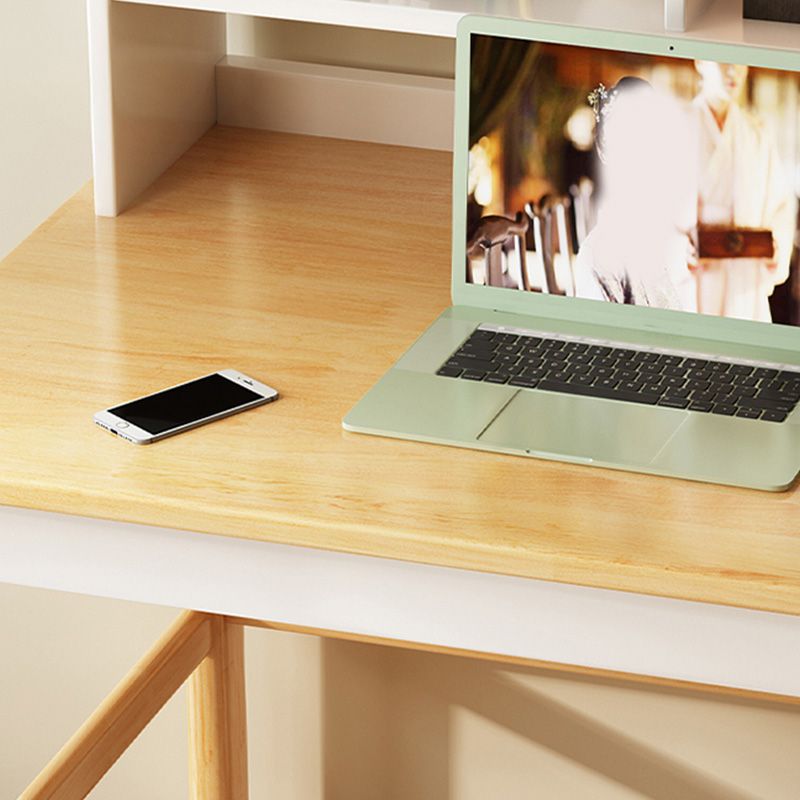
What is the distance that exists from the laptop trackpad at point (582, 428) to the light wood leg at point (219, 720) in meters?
0.67

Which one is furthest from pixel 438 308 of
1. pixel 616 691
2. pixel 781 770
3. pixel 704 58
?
pixel 781 770

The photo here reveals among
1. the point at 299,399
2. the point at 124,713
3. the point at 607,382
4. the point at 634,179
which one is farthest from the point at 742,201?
the point at 124,713

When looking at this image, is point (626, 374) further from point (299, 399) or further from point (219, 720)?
point (219, 720)

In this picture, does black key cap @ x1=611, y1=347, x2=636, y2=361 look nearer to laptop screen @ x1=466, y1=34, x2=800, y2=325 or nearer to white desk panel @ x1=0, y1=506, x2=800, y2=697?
laptop screen @ x1=466, y1=34, x2=800, y2=325

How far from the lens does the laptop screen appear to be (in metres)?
1.27

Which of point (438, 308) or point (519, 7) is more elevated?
point (519, 7)

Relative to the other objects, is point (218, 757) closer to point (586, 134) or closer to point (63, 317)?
point (63, 317)

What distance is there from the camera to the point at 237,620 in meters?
1.75

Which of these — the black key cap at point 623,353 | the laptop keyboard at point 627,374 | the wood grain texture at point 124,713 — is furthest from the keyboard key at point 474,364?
the wood grain texture at point 124,713

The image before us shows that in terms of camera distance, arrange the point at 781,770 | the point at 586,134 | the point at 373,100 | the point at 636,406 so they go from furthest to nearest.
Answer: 1. the point at 781,770
2. the point at 373,100
3. the point at 586,134
4. the point at 636,406

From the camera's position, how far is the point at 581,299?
1339 millimetres

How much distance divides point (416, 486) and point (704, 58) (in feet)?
1.42

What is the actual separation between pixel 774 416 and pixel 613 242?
0.22 metres

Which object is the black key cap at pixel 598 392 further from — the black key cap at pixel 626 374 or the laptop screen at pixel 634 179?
the laptop screen at pixel 634 179
